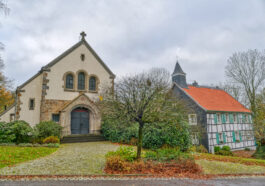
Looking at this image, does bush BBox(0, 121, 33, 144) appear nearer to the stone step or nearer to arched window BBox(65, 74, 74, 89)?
the stone step

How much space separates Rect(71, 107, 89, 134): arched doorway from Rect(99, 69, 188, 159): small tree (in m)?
9.58

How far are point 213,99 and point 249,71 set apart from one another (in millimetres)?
6233

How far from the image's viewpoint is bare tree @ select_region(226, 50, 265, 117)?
2184cm

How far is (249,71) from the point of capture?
2258 centimetres

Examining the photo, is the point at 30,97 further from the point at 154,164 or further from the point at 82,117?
the point at 154,164

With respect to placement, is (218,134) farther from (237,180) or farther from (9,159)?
(9,159)

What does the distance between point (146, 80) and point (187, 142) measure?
5346 mm

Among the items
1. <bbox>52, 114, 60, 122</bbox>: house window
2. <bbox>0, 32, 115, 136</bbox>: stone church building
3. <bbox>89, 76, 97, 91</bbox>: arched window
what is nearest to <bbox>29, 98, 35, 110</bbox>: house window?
<bbox>0, 32, 115, 136</bbox>: stone church building

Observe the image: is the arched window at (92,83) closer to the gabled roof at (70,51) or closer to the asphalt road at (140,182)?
the gabled roof at (70,51)

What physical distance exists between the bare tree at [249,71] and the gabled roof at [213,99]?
2.26 metres

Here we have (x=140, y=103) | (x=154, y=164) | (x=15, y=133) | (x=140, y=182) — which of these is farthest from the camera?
(x=15, y=133)

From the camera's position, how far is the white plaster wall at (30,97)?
51.0 feet

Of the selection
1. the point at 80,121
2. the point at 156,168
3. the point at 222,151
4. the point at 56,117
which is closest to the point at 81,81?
the point at 80,121

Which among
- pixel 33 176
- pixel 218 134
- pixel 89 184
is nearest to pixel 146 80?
pixel 89 184
